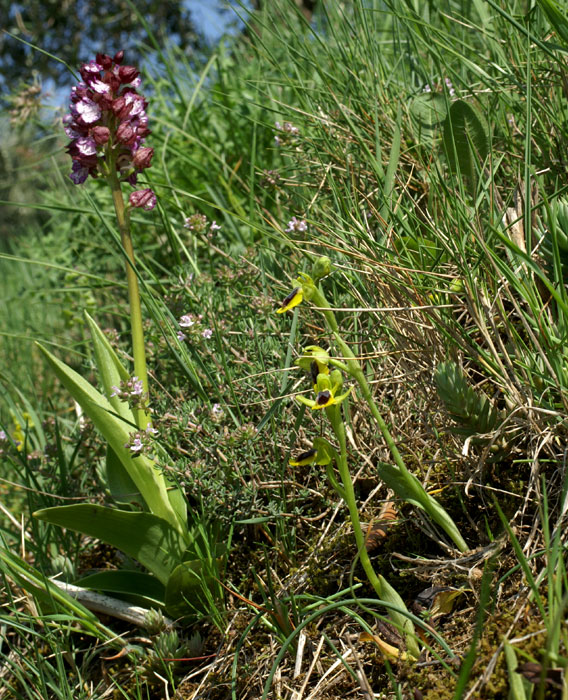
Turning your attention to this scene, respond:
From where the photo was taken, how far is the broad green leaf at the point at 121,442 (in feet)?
4.62

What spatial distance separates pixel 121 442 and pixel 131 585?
343mm

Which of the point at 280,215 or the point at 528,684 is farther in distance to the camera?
the point at 280,215

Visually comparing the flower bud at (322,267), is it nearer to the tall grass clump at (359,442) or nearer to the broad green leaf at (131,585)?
the tall grass clump at (359,442)

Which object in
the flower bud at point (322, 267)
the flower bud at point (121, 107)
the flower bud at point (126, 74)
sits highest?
the flower bud at point (126, 74)

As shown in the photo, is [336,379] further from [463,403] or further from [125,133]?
[125,133]

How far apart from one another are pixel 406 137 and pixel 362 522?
42.8 inches

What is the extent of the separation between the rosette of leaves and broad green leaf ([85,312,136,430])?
73 cm

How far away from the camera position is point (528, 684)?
2.72 ft

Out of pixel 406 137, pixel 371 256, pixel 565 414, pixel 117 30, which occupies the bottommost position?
pixel 565 414

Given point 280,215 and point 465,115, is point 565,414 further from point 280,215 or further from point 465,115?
point 280,215

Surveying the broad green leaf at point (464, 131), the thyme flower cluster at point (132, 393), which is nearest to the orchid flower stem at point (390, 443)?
the thyme flower cluster at point (132, 393)

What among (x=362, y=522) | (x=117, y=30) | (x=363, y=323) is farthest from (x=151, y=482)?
(x=117, y=30)

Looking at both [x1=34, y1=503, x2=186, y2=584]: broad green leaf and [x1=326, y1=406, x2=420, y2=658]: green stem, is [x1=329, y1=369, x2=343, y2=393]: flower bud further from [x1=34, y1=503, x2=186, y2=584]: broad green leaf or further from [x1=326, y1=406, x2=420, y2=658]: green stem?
[x1=34, y1=503, x2=186, y2=584]: broad green leaf

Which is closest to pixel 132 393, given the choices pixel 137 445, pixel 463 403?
pixel 137 445
